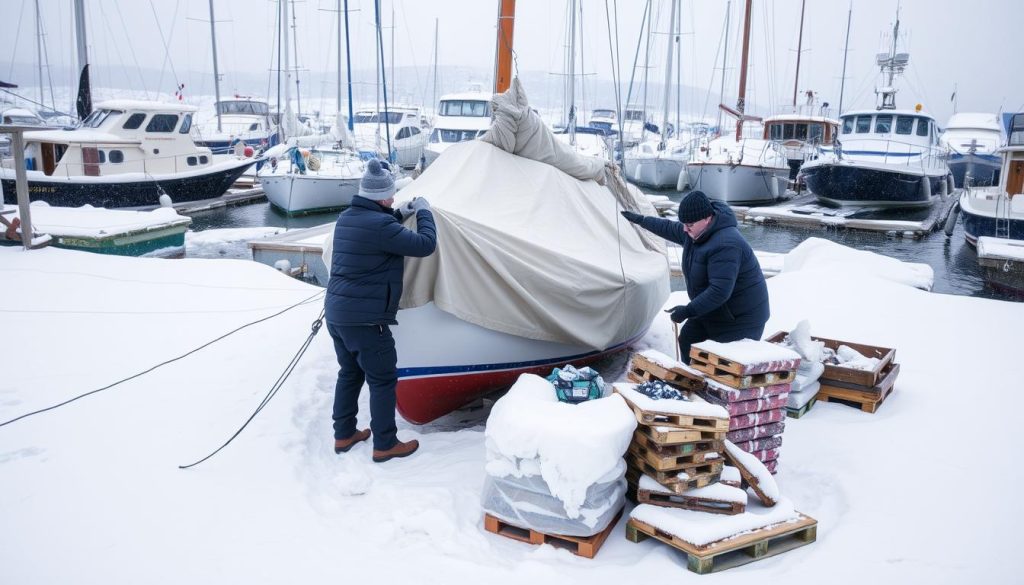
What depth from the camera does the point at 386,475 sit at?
14.6ft

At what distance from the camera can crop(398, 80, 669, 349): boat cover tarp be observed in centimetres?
490

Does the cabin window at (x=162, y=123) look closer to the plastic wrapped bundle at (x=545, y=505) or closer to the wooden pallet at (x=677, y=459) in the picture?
the plastic wrapped bundle at (x=545, y=505)

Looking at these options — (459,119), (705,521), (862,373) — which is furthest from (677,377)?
(459,119)

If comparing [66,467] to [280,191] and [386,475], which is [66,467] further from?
[280,191]

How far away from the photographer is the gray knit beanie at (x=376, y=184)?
4.40m

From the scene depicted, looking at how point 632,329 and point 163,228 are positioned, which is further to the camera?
point 163,228

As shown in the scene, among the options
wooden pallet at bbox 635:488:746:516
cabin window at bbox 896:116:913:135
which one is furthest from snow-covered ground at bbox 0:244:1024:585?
cabin window at bbox 896:116:913:135

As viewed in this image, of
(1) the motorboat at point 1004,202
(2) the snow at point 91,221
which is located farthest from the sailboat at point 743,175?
(2) the snow at point 91,221

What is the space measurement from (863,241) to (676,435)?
57.6 ft

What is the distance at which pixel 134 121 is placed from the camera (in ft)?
61.7

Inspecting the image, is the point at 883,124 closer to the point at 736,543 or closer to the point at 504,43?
the point at 504,43

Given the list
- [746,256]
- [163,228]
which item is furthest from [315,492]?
[163,228]

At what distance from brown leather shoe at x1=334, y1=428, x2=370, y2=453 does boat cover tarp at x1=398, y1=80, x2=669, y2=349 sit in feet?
3.13

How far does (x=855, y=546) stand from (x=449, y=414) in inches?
135
